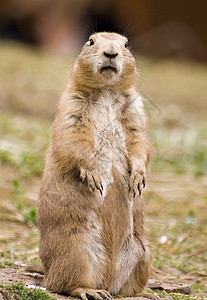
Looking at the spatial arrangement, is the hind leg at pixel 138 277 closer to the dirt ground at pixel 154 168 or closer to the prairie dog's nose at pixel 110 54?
the dirt ground at pixel 154 168

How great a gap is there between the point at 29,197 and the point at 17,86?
5.65m

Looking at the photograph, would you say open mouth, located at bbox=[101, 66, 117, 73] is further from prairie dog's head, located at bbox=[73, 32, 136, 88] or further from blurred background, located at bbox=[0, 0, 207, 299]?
blurred background, located at bbox=[0, 0, 207, 299]

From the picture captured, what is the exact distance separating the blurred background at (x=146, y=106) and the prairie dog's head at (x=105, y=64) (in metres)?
0.33

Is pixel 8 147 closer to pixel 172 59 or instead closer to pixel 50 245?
pixel 50 245

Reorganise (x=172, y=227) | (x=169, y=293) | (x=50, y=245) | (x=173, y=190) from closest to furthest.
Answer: (x=50, y=245)
(x=169, y=293)
(x=172, y=227)
(x=173, y=190)

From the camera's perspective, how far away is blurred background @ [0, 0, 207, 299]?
6.35 meters

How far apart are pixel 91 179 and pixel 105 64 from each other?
0.90m

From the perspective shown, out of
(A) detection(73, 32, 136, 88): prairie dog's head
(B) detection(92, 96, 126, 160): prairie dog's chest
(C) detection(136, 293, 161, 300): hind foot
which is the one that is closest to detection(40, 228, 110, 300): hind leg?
(C) detection(136, 293, 161, 300): hind foot

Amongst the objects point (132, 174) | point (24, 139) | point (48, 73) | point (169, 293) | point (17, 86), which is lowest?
point (169, 293)

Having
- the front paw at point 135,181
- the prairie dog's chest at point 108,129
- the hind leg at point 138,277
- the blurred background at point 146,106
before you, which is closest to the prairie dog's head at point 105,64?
the prairie dog's chest at point 108,129

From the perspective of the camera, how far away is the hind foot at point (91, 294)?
13.7 feet

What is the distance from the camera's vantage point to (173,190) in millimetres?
7969

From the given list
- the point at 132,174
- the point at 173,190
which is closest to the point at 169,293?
the point at 132,174

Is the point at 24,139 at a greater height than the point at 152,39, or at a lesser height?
lesser
